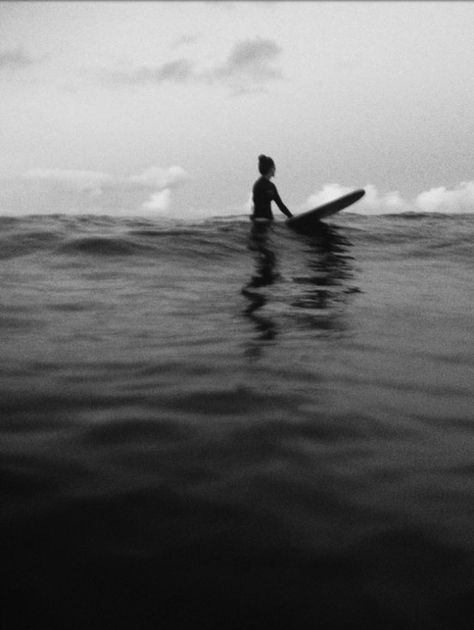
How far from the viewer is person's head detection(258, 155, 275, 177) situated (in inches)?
423

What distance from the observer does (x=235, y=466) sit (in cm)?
220

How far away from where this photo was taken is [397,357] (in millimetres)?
3998

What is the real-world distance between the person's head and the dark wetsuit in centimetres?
15

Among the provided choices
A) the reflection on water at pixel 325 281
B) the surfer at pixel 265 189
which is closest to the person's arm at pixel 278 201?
the surfer at pixel 265 189

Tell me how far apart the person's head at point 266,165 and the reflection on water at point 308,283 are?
3.66 ft

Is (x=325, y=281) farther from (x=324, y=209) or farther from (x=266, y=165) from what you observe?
(x=266, y=165)

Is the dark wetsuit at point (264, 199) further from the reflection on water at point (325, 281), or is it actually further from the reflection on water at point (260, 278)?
the reflection on water at point (325, 281)

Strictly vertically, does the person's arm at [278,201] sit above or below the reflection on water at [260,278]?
above

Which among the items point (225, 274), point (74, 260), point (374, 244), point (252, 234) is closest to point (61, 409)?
point (225, 274)

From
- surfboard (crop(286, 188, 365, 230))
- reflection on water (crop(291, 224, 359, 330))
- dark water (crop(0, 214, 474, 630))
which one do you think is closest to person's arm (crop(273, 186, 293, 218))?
surfboard (crop(286, 188, 365, 230))

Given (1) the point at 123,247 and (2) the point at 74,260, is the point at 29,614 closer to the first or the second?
(2) the point at 74,260

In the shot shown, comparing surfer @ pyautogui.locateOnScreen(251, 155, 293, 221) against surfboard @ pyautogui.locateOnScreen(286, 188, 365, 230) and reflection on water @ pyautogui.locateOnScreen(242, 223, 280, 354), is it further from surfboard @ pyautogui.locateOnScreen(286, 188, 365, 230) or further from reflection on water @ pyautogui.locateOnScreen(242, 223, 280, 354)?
reflection on water @ pyautogui.locateOnScreen(242, 223, 280, 354)

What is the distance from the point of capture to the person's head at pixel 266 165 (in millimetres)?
10750

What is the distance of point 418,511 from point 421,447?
58cm
